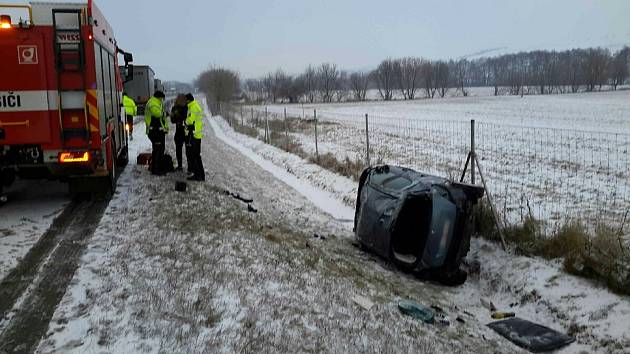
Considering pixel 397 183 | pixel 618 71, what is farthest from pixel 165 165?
pixel 618 71

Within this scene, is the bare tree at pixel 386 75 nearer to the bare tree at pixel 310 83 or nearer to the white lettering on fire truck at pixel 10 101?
the bare tree at pixel 310 83

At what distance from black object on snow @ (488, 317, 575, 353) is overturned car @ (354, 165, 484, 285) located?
1.25 metres

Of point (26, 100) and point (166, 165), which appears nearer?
point (26, 100)

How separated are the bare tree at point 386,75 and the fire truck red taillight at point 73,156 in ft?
439

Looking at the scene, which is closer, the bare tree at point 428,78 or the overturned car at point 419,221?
the overturned car at point 419,221

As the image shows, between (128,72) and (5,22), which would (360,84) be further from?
(5,22)

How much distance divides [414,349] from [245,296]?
168 cm

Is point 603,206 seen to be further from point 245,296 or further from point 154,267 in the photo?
point 154,267

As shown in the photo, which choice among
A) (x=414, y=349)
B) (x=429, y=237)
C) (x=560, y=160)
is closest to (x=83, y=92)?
(x=429, y=237)

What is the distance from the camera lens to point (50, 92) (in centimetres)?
789

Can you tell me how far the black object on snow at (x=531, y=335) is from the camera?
5.31 meters

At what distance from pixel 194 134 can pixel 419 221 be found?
544 centimetres

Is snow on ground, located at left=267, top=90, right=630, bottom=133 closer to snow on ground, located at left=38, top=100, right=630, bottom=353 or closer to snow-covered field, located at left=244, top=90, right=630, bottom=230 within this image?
snow-covered field, located at left=244, top=90, right=630, bottom=230

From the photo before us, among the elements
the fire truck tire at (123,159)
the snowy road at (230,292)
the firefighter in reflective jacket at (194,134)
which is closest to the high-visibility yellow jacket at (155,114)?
the firefighter in reflective jacket at (194,134)
